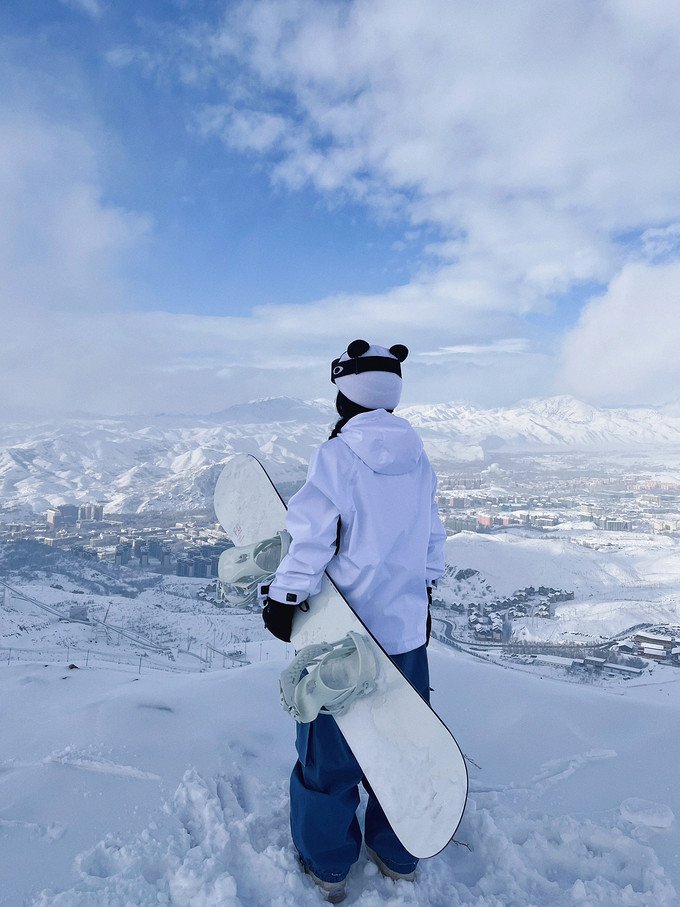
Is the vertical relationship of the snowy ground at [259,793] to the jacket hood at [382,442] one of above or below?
below

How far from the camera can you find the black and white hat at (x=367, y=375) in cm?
180

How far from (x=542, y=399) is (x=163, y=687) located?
124 metres

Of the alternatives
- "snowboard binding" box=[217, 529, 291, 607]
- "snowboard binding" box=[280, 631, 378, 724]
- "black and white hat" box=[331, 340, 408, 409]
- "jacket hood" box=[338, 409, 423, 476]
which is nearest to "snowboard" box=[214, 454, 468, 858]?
"snowboard binding" box=[280, 631, 378, 724]

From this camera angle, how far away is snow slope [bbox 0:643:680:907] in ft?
5.07

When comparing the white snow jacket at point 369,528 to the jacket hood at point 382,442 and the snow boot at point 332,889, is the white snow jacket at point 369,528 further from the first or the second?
the snow boot at point 332,889

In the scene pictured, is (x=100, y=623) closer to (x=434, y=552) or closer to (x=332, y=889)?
(x=332, y=889)

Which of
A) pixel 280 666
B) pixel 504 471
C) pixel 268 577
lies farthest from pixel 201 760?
pixel 504 471

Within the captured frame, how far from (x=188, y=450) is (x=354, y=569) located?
32.4 meters

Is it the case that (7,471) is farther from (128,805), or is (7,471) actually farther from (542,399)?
(542,399)

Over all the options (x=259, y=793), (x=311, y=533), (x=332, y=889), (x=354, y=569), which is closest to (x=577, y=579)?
(x=259, y=793)

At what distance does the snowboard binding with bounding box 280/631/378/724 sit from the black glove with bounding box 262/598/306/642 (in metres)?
0.10

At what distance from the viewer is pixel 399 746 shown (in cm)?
Result: 152

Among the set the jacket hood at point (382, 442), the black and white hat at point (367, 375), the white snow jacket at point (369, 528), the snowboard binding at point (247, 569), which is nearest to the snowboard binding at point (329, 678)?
the white snow jacket at point (369, 528)

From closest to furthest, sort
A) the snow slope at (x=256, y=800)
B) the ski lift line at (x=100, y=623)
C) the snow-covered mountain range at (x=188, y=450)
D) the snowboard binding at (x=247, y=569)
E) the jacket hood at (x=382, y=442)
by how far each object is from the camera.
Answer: the snow slope at (x=256, y=800) → the jacket hood at (x=382, y=442) → the snowboard binding at (x=247, y=569) → the ski lift line at (x=100, y=623) → the snow-covered mountain range at (x=188, y=450)
